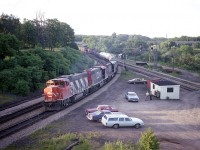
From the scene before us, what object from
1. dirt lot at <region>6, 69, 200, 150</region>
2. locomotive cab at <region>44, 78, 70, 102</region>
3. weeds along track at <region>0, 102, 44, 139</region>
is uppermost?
locomotive cab at <region>44, 78, 70, 102</region>

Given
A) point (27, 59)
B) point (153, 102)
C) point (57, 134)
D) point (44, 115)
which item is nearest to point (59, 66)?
point (27, 59)

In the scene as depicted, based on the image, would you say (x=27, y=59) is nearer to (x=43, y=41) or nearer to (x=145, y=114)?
(x=145, y=114)

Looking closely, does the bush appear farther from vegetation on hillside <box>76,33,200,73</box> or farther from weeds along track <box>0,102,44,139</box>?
vegetation on hillside <box>76,33,200,73</box>

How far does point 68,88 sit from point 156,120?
11.5 m

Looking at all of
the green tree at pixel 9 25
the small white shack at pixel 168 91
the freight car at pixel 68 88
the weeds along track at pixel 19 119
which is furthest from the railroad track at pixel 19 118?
the green tree at pixel 9 25

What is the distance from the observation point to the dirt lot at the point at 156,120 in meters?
25.7

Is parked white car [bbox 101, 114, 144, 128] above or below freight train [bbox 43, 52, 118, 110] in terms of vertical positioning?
below

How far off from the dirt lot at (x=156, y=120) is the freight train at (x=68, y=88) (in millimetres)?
2044

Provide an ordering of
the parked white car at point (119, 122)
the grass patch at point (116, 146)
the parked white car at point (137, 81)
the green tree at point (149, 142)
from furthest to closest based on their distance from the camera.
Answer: the parked white car at point (137, 81)
the parked white car at point (119, 122)
the green tree at point (149, 142)
the grass patch at point (116, 146)

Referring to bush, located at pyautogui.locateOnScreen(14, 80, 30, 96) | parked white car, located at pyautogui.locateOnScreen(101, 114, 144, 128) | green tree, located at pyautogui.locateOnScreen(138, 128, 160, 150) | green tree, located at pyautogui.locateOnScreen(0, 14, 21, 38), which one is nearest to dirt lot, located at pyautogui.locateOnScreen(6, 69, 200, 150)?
parked white car, located at pyautogui.locateOnScreen(101, 114, 144, 128)

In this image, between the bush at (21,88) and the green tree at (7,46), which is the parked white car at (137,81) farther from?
the green tree at (7,46)

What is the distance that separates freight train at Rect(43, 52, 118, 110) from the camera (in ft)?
112

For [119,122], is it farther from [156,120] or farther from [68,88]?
[68,88]

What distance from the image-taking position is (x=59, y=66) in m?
60.6
